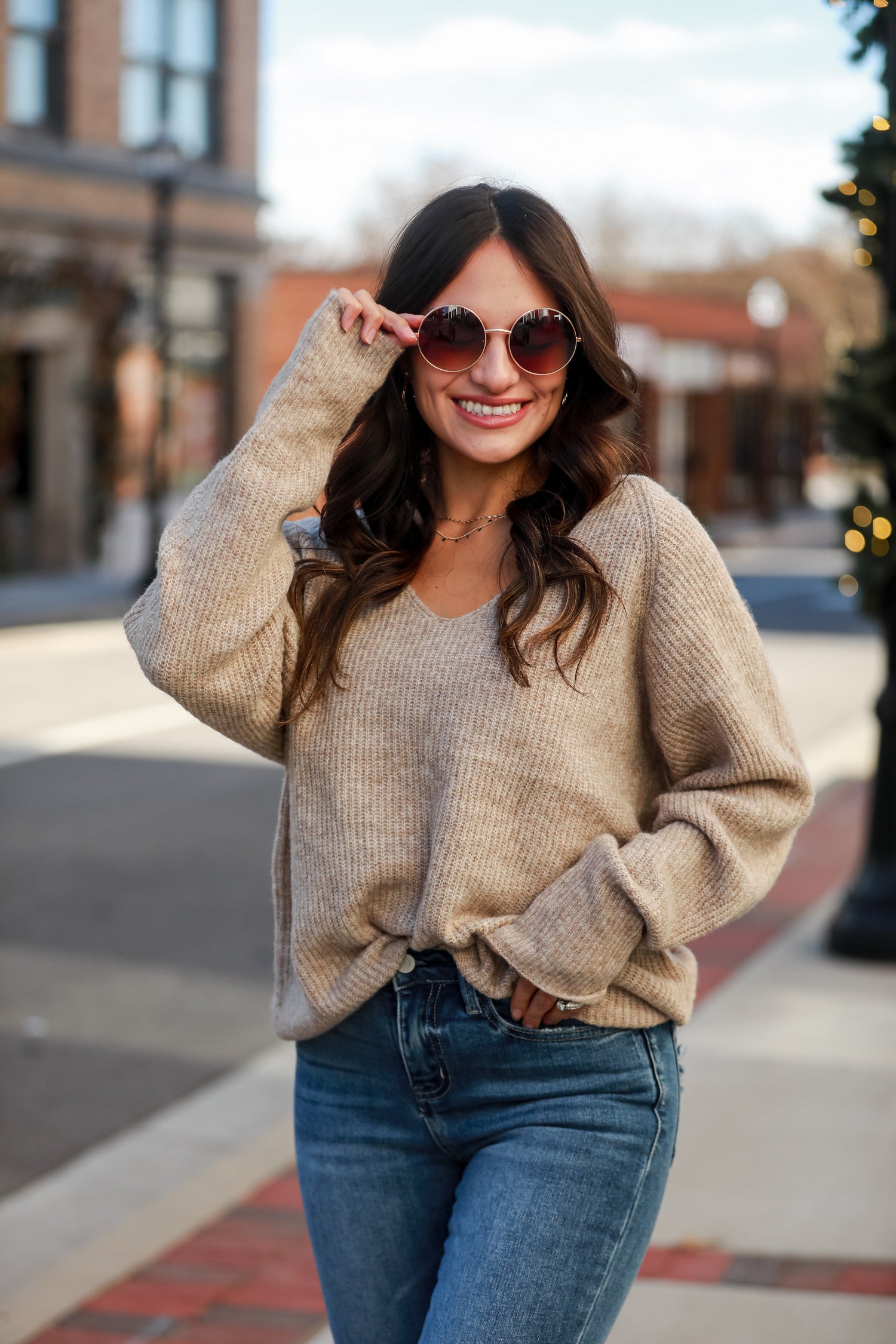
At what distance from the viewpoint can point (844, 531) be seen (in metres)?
6.07

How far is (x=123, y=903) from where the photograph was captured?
23.2ft

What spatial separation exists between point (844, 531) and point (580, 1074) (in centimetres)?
433

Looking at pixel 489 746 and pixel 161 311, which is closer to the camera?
pixel 489 746

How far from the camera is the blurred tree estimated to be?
19.1 ft

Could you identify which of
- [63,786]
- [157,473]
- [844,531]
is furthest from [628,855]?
[157,473]

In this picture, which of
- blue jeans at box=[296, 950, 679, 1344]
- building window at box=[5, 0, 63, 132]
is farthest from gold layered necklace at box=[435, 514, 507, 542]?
building window at box=[5, 0, 63, 132]

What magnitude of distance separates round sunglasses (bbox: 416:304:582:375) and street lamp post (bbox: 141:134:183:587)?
1689 cm

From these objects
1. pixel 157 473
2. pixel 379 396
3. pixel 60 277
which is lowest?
pixel 157 473

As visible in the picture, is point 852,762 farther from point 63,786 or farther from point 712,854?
point 712,854

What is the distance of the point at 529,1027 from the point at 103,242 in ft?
71.0

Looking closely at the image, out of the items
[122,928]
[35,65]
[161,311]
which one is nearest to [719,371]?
[35,65]

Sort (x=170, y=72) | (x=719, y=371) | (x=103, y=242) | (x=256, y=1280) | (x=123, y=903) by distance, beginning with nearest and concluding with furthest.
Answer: (x=256, y=1280), (x=123, y=903), (x=103, y=242), (x=170, y=72), (x=719, y=371)

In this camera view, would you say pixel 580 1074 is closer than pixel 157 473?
Yes

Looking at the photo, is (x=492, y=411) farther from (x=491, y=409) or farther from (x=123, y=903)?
(x=123, y=903)
